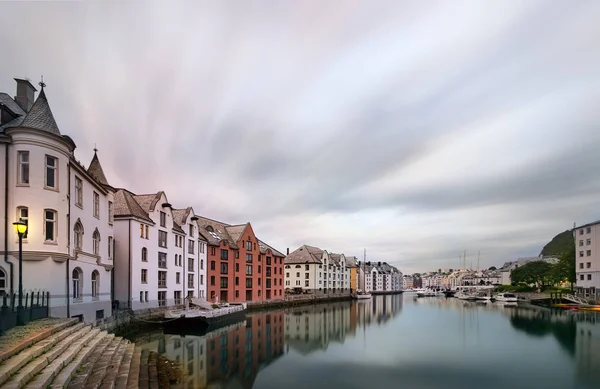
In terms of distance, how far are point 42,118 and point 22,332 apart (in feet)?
36.6

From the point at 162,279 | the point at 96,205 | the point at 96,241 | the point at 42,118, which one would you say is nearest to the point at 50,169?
the point at 42,118

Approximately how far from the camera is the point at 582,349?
27.7 m

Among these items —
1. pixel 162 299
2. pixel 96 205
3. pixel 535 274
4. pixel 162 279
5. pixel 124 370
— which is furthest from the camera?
pixel 535 274

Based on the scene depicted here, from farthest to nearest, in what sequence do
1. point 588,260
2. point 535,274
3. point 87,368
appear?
1. point 535,274
2. point 588,260
3. point 87,368

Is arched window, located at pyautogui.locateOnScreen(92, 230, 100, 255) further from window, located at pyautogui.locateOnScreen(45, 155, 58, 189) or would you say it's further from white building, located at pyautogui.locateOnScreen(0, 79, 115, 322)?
window, located at pyautogui.locateOnScreen(45, 155, 58, 189)

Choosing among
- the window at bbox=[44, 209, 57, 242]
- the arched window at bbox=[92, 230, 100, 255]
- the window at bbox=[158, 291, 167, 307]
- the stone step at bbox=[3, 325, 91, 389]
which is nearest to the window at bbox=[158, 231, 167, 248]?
the window at bbox=[158, 291, 167, 307]

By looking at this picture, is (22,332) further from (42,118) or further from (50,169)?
(42,118)

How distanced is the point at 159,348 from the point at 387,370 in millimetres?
14392

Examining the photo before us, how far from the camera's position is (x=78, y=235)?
76.0ft

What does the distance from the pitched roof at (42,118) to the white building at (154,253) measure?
48.5ft

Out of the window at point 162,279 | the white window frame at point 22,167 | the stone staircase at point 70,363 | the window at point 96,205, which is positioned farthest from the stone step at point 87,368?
the window at point 162,279

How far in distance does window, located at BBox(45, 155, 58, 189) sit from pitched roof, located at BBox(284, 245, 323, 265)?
7244 centimetres

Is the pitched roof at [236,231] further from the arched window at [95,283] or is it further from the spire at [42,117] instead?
the spire at [42,117]

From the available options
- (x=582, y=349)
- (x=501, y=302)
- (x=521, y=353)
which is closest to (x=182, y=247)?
(x=521, y=353)
